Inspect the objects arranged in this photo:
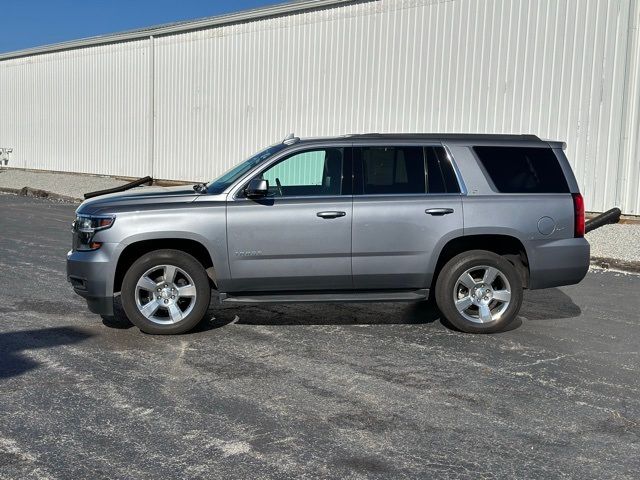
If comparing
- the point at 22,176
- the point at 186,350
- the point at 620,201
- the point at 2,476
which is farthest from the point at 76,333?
the point at 22,176

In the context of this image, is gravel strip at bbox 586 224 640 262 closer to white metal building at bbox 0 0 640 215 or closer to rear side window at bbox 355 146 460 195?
white metal building at bbox 0 0 640 215

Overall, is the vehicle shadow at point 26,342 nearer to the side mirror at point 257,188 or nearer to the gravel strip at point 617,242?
the side mirror at point 257,188

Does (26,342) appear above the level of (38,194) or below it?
below

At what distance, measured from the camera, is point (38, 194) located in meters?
26.2

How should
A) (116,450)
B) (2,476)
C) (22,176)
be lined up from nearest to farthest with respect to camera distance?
(2,476), (116,450), (22,176)

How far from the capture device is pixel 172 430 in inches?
200

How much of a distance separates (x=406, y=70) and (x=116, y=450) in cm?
1602

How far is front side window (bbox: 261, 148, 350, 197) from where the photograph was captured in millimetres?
7883

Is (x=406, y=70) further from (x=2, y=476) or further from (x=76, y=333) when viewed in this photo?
(x=2, y=476)

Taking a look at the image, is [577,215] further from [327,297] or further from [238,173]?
[238,173]

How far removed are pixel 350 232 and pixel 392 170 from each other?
0.77m

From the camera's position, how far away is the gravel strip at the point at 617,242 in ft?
42.4

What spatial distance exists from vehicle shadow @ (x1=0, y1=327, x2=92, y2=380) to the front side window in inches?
88.8

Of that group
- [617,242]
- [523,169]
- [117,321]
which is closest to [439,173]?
[523,169]
